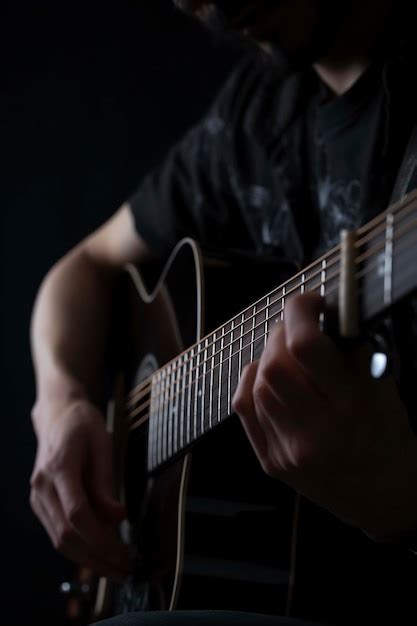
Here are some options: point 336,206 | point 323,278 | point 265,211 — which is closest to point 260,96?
point 265,211

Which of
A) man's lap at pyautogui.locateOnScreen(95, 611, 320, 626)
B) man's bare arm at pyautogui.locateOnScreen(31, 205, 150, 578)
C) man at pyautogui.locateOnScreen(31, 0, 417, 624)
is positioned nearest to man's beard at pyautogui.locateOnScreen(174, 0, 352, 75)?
man at pyautogui.locateOnScreen(31, 0, 417, 624)

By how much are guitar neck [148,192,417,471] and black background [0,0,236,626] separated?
2.17ft

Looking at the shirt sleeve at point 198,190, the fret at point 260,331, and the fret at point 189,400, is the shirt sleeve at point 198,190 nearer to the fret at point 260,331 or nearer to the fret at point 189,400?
the fret at point 189,400

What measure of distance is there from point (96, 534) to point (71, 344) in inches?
13.9

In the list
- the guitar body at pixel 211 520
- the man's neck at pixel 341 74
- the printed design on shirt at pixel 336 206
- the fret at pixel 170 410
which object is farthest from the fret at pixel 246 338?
the man's neck at pixel 341 74

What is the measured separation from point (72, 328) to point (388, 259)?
34.1 inches

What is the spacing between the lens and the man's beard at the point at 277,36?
41.1 inches

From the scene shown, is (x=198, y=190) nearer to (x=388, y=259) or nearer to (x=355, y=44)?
(x=355, y=44)

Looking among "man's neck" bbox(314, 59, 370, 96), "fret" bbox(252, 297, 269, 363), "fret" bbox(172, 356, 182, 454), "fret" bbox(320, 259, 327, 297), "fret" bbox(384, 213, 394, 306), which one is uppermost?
"fret" bbox(384, 213, 394, 306)

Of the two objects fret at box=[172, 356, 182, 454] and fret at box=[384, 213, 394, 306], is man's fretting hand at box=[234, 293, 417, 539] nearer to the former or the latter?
fret at box=[384, 213, 394, 306]

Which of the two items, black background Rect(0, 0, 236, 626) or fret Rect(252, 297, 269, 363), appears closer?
fret Rect(252, 297, 269, 363)

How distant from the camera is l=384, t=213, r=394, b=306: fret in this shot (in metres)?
0.55

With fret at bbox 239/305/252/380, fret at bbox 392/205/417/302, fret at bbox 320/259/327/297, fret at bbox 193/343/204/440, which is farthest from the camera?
fret at bbox 193/343/204/440

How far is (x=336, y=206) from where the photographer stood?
41.6 inches
